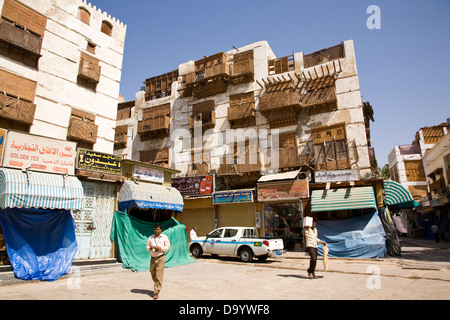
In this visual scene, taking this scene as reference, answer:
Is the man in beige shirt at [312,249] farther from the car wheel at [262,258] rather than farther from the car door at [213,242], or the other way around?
the car door at [213,242]

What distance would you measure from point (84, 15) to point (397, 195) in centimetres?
2390

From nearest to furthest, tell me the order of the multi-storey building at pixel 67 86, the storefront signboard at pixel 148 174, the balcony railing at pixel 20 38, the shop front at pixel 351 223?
the multi-storey building at pixel 67 86 → the balcony railing at pixel 20 38 → the storefront signboard at pixel 148 174 → the shop front at pixel 351 223

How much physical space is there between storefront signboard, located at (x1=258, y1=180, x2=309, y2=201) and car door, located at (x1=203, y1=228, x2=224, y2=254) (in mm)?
5611

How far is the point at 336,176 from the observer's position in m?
18.8

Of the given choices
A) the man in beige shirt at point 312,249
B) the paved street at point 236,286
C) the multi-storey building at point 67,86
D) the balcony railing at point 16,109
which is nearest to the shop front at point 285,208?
the paved street at point 236,286

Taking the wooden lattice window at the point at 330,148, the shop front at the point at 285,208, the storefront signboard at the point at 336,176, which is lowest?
the shop front at the point at 285,208

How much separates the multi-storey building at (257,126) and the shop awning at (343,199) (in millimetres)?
1009

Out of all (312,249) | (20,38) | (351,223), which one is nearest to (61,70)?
(20,38)

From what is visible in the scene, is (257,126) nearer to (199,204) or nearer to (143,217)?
(199,204)

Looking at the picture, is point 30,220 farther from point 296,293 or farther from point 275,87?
point 275,87

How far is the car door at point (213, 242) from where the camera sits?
51.2 ft

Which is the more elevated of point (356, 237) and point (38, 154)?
point (38, 154)
